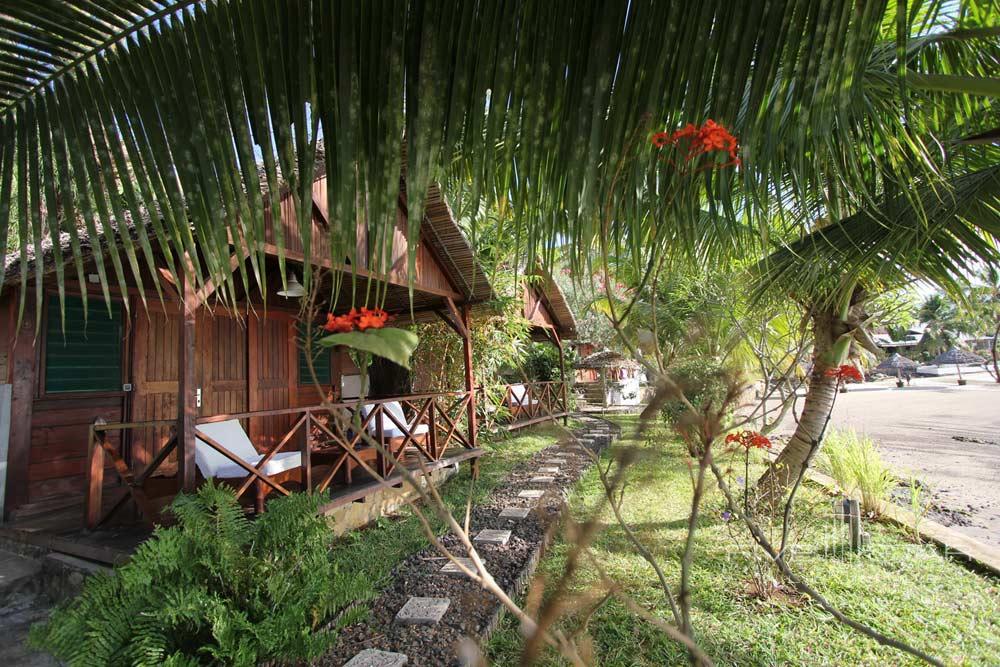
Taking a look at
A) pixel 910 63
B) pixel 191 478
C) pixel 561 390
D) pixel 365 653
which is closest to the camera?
pixel 910 63

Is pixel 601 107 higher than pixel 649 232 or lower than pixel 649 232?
higher

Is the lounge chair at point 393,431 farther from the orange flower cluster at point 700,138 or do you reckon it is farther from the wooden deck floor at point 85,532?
the orange flower cluster at point 700,138

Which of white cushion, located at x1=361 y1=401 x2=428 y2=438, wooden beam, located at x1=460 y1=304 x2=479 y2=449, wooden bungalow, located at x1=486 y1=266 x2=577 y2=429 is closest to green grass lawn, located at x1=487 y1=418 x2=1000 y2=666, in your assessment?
white cushion, located at x1=361 y1=401 x2=428 y2=438

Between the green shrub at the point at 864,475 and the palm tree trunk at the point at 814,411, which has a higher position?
the palm tree trunk at the point at 814,411

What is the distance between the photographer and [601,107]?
79 cm

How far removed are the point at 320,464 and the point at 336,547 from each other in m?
1.41

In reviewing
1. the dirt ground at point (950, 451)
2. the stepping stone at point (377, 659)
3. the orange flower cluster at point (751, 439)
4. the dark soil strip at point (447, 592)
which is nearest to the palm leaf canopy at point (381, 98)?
the dark soil strip at point (447, 592)

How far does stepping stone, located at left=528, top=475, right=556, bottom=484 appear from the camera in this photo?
6.54 m

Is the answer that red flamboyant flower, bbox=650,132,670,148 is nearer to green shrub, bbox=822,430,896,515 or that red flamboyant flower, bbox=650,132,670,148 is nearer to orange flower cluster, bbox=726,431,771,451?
orange flower cluster, bbox=726,431,771,451

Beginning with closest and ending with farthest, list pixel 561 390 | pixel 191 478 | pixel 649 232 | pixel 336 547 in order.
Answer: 1. pixel 649 232
2. pixel 191 478
3. pixel 336 547
4. pixel 561 390

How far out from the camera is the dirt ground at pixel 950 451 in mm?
5488

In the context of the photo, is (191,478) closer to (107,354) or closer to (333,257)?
(107,354)

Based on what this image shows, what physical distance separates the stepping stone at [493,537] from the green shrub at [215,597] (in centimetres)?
154

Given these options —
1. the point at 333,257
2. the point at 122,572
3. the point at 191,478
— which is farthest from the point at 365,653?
the point at 333,257
